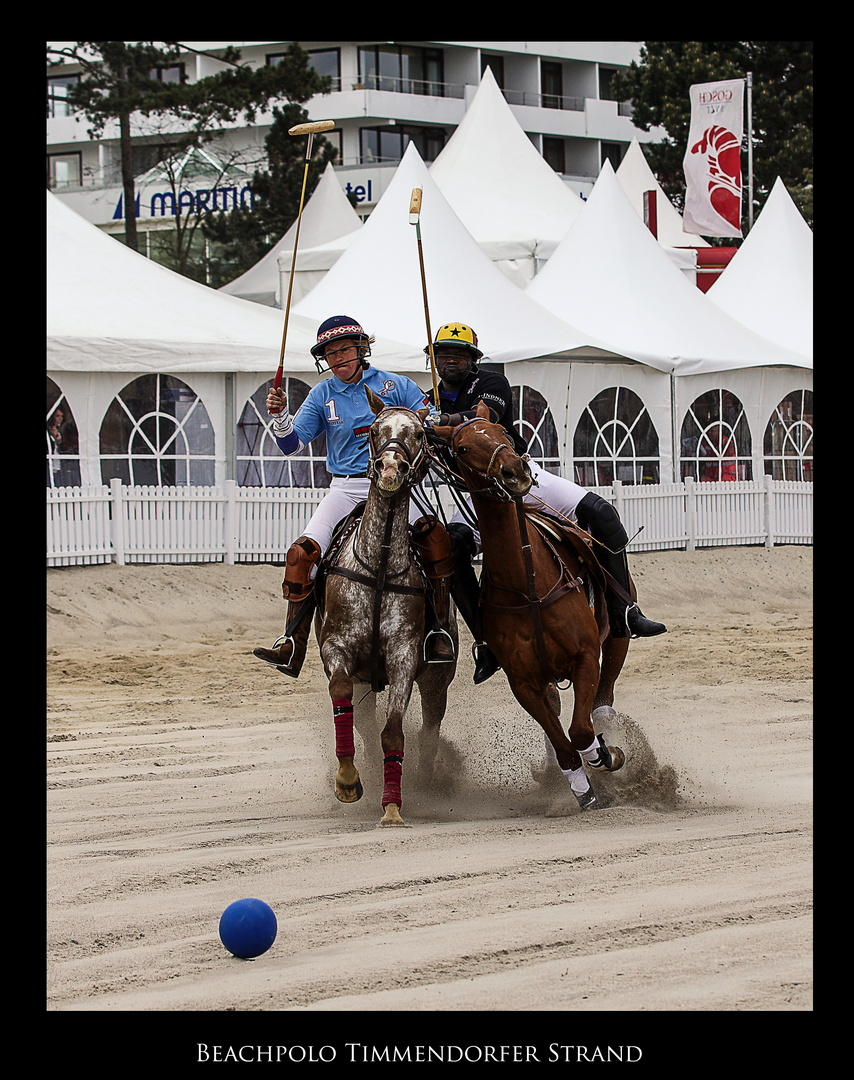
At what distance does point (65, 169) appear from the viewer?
2672 inches

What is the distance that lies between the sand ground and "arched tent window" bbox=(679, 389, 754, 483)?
998cm

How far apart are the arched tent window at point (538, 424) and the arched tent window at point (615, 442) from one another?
0.37m

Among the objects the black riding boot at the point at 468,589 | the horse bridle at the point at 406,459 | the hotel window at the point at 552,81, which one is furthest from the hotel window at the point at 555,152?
the horse bridle at the point at 406,459

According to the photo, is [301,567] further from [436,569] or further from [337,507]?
[436,569]

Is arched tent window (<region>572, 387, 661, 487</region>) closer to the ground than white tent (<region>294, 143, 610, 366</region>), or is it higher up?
closer to the ground

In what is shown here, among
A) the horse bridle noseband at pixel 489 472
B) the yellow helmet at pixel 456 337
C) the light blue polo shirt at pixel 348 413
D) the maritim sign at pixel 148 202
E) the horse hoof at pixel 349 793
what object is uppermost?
the maritim sign at pixel 148 202

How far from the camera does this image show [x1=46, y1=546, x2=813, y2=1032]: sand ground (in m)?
4.78

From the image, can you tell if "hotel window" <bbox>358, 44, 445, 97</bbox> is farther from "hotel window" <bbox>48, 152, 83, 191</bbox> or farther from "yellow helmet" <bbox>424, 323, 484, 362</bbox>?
"yellow helmet" <bbox>424, 323, 484, 362</bbox>

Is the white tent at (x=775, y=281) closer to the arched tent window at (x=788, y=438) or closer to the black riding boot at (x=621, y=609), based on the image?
the arched tent window at (x=788, y=438)

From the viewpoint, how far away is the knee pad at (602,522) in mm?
8242

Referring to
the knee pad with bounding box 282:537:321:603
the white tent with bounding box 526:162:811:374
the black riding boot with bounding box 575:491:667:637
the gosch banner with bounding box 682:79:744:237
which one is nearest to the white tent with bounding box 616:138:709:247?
the gosch banner with bounding box 682:79:744:237
